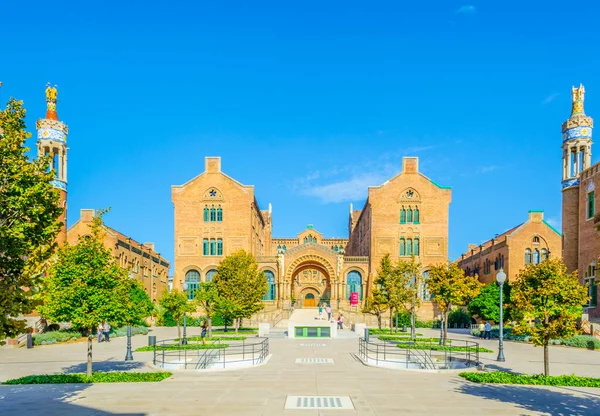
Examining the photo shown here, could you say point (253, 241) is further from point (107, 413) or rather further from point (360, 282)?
point (107, 413)

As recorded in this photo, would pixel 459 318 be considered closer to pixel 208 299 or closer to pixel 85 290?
pixel 208 299

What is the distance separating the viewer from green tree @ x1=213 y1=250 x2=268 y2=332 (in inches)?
1577

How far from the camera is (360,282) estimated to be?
60.6 meters

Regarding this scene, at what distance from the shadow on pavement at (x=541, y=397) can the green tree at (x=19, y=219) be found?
38.3ft

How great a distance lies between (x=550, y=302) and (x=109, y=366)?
58.3ft

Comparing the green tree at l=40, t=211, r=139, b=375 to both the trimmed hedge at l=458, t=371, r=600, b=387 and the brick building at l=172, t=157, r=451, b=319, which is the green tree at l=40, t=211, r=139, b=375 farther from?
the brick building at l=172, t=157, r=451, b=319

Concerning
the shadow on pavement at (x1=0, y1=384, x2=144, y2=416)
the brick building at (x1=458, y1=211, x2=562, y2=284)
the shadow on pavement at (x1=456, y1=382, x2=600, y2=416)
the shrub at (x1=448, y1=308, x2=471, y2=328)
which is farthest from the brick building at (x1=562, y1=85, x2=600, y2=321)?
the shadow on pavement at (x1=0, y1=384, x2=144, y2=416)

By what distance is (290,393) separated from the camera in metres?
14.4

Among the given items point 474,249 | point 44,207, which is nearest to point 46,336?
point 44,207

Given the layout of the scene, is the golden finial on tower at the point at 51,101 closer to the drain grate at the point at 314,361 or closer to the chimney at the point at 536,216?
the drain grate at the point at 314,361

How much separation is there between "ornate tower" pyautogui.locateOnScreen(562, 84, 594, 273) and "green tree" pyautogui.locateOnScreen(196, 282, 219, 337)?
29.3 m

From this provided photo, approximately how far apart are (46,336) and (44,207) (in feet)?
95.0

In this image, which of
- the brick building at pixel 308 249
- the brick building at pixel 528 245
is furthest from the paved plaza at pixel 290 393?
the brick building at pixel 308 249

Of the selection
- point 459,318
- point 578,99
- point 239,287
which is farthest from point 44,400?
point 459,318
